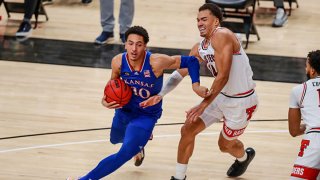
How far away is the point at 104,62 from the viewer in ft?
34.5

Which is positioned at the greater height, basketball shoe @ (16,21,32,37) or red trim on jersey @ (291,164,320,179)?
red trim on jersey @ (291,164,320,179)

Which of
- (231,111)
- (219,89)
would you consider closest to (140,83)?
(219,89)

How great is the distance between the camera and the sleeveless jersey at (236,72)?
20.6 ft

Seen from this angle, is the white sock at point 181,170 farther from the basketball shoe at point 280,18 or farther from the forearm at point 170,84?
the basketball shoe at point 280,18

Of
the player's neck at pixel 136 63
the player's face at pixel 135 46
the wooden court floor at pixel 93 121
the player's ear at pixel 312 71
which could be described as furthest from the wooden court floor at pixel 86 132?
the player's ear at pixel 312 71

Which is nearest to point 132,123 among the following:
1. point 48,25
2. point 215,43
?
point 215,43

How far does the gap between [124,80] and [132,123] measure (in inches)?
14.3

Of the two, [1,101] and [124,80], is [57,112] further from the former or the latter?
[124,80]

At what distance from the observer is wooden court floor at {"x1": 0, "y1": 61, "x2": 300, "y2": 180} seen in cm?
694

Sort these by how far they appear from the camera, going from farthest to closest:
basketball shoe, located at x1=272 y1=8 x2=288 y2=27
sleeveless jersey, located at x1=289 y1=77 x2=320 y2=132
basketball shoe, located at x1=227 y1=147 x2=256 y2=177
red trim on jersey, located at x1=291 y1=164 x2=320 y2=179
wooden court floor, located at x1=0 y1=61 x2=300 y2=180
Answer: basketball shoe, located at x1=272 y1=8 x2=288 y2=27
wooden court floor, located at x1=0 y1=61 x2=300 y2=180
basketball shoe, located at x1=227 y1=147 x2=256 y2=177
sleeveless jersey, located at x1=289 y1=77 x2=320 y2=132
red trim on jersey, located at x1=291 y1=164 x2=320 y2=179

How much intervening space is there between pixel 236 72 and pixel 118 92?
100cm

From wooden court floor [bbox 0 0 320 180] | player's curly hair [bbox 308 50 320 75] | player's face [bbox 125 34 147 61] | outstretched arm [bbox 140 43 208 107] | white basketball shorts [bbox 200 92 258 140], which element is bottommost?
wooden court floor [bbox 0 0 320 180]

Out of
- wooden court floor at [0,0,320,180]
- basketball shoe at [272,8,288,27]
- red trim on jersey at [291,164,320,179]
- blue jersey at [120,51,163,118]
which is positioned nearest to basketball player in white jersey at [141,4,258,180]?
blue jersey at [120,51,163,118]

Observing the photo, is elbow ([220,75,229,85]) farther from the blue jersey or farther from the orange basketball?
the orange basketball
